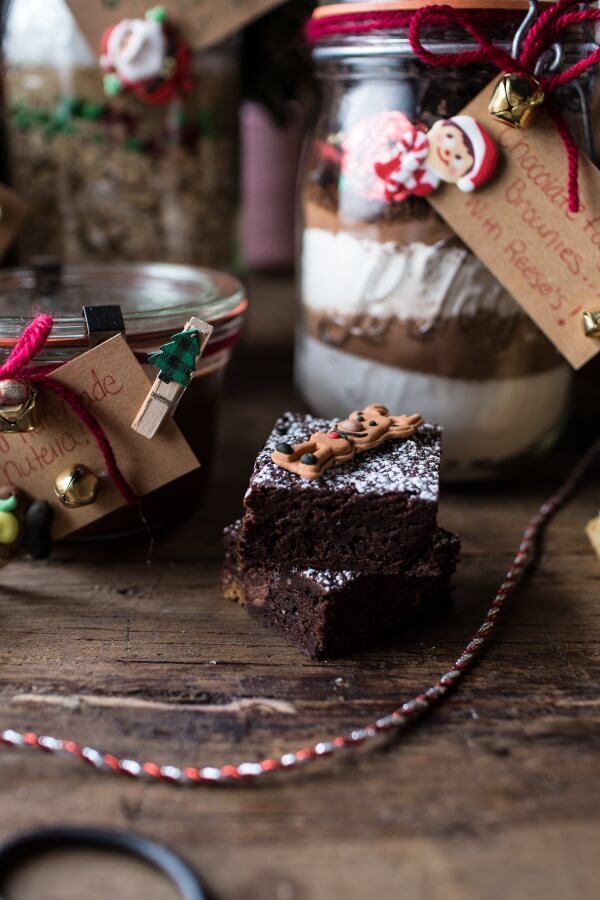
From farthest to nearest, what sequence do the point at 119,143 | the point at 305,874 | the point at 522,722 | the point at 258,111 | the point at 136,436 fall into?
1. the point at 258,111
2. the point at 119,143
3. the point at 136,436
4. the point at 522,722
5. the point at 305,874

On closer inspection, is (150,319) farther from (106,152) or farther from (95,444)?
(106,152)

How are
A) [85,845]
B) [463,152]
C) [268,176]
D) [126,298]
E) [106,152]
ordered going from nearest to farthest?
[85,845], [463,152], [126,298], [106,152], [268,176]

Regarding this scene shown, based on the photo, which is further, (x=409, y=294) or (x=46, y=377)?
(x=409, y=294)

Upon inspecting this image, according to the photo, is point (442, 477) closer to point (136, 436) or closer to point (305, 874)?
point (136, 436)

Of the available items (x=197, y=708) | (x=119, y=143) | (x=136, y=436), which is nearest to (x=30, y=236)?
(x=119, y=143)

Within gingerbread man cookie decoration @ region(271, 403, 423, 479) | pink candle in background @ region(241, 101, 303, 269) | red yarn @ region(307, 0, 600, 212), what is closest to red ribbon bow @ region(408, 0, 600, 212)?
red yarn @ region(307, 0, 600, 212)

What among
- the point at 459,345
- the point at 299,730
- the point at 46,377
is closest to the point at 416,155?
the point at 459,345
